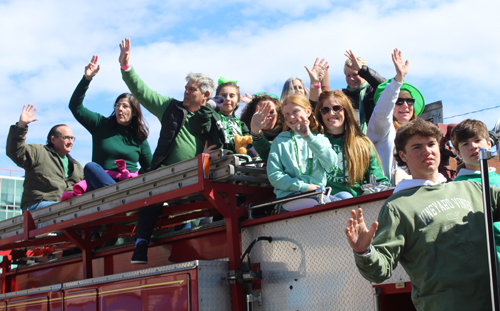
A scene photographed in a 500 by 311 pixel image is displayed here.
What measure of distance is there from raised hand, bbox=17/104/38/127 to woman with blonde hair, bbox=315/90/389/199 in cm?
360

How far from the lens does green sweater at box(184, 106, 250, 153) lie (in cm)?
503

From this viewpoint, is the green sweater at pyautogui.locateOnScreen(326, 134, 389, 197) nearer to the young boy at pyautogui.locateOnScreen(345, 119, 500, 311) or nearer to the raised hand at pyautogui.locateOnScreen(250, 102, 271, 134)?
the raised hand at pyautogui.locateOnScreen(250, 102, 271, 134)

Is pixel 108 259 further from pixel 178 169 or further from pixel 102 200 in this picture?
pixel 178 169

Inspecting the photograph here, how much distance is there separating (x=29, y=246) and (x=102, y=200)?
6.95 ft

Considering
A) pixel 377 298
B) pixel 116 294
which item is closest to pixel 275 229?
pixel 377 298

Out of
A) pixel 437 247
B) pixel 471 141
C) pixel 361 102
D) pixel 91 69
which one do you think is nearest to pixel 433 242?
pixel 437 247

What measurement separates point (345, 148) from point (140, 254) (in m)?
2.06

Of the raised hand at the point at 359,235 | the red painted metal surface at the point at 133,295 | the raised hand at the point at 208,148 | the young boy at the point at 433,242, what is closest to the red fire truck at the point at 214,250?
the red painted metal surface at the point at 133,295

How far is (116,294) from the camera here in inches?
194

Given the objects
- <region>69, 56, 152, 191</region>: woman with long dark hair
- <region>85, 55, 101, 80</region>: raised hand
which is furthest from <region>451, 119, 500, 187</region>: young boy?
<region>85, 55, 101, 80</region>: raised hand

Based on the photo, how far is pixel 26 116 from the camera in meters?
6.47

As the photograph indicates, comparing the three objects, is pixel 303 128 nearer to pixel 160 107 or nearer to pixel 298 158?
pixel 298 158

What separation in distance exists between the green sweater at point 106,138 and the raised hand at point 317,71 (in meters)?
2.06

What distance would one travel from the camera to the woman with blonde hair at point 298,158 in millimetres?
4152
